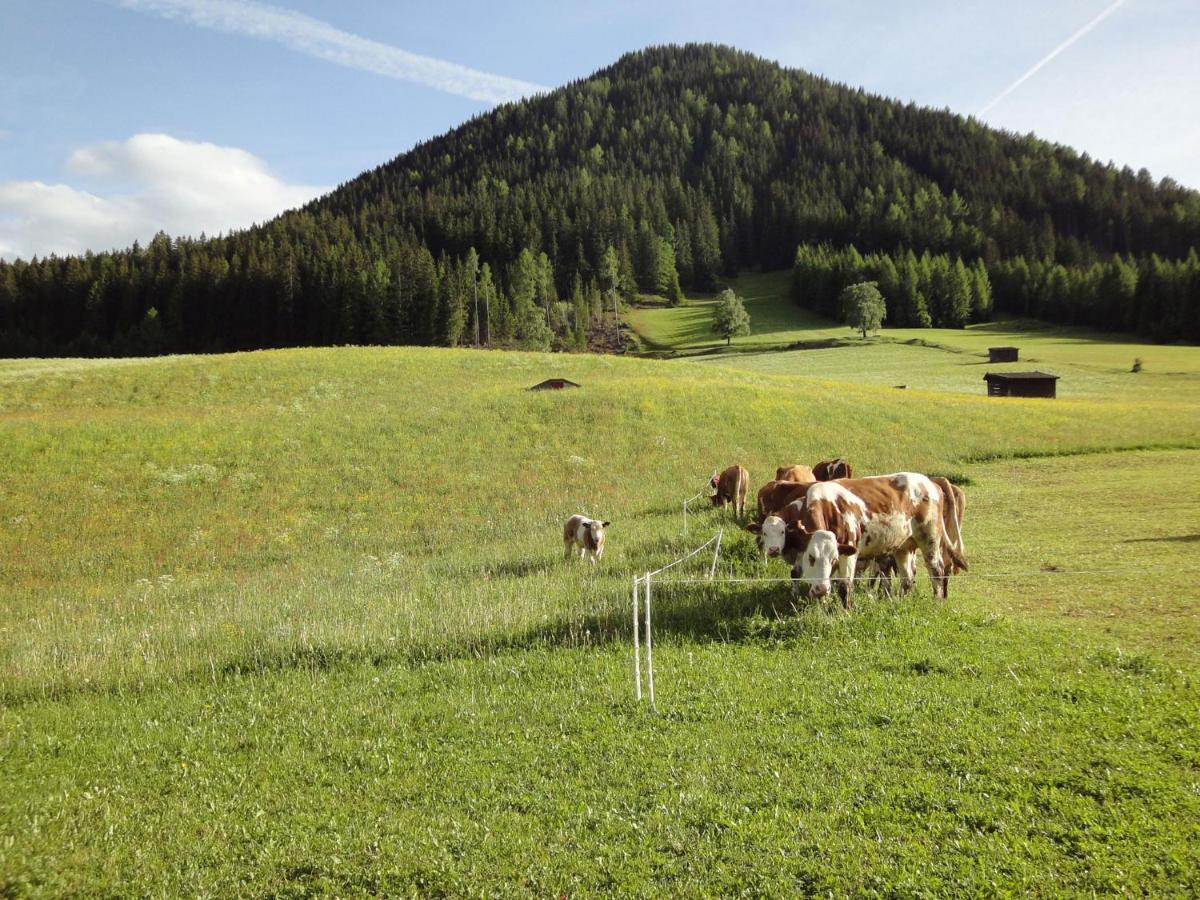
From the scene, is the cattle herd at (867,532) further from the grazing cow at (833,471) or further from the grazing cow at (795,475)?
the grazing cow at (833,471)

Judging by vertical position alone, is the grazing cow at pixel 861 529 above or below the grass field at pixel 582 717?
above

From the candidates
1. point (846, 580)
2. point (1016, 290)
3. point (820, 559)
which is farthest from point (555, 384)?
point (1016, 290)

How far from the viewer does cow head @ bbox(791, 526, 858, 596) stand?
11.2 m

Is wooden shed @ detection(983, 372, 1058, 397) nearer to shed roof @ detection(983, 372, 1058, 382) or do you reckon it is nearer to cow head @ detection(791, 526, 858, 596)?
shed roof @ detection(983, 372, 1058, 382)

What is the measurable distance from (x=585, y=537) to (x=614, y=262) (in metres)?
131

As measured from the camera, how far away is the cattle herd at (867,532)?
37.7ft

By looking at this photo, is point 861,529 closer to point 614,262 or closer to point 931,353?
point 931,353

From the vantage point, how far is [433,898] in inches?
216

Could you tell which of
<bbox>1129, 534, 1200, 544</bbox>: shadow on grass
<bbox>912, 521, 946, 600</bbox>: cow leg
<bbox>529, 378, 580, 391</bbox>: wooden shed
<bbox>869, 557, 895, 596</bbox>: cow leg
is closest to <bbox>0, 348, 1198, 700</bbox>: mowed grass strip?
<bbox>529, 378, 580, 391</bbox>: wooden shed

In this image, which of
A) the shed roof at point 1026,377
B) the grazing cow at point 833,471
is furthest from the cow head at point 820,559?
the shed roof at point 1026,377

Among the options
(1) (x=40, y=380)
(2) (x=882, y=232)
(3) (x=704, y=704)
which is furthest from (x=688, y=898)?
(2) (x=882, y=232)

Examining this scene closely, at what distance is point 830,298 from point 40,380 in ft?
417

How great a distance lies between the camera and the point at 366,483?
30266mm

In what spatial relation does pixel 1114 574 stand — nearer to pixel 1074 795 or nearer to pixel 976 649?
pixel 976 649
